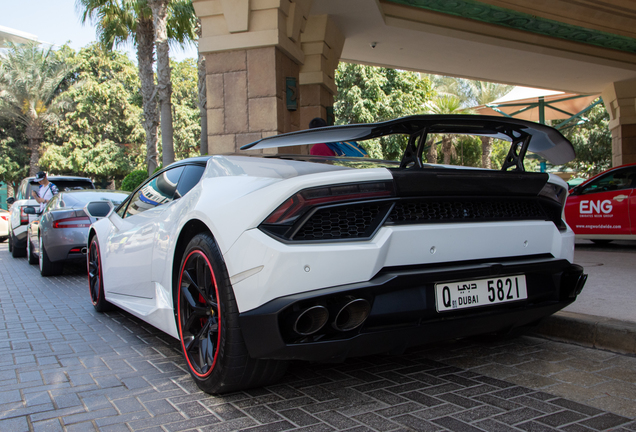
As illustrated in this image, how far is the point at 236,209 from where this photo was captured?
2.50m

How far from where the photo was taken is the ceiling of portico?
1095 cm

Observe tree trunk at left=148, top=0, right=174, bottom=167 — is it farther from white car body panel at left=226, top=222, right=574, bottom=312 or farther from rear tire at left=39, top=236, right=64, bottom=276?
white car body panel at left=226, top=222, right=574, bottom=312

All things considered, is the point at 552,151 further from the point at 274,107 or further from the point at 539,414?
the point at 274,107

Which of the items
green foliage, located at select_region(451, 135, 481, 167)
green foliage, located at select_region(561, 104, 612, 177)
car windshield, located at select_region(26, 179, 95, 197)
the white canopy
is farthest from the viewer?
green foliage, located at select_region(451, 135, 481, 167)

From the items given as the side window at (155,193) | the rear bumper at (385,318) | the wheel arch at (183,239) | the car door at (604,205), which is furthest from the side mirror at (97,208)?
the car door at (604,205)

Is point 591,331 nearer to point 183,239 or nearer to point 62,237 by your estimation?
point 183,239

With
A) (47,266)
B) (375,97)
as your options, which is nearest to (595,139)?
(375,97)

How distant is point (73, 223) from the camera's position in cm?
777

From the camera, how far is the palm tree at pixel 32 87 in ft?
110

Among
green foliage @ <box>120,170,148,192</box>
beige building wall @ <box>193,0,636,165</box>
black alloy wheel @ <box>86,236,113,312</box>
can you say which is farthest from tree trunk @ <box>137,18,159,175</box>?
black alloy wheel @ <box>86,236,113,312</box>

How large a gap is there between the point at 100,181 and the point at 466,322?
136ft

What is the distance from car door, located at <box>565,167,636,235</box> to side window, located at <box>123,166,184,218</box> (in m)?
7.37

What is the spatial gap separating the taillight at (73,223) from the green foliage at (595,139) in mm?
30987

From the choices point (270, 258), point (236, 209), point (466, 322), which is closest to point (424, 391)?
point (466, 322)
